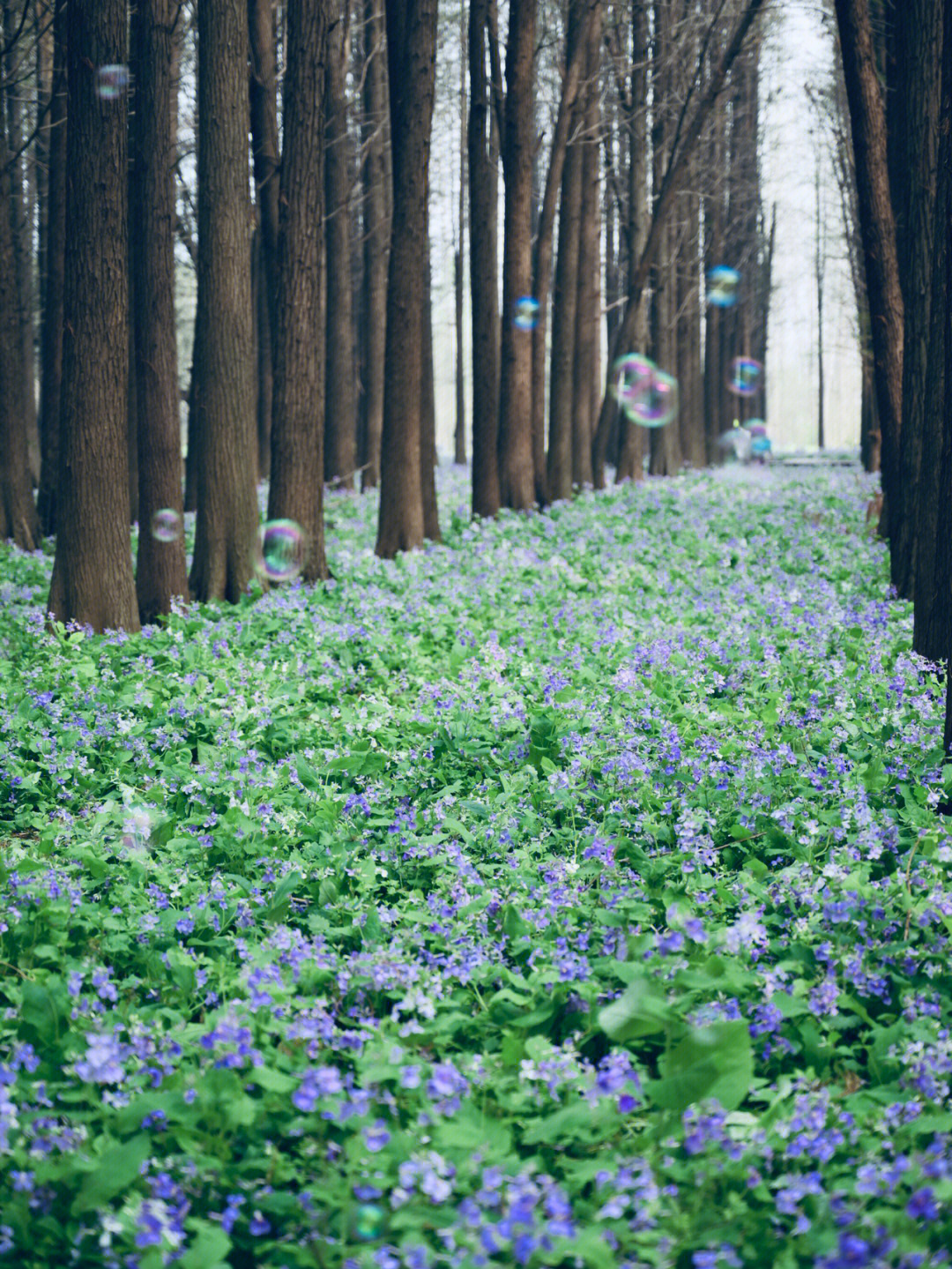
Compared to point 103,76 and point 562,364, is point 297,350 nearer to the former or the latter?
point 103,76

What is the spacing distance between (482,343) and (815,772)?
11.5 metres

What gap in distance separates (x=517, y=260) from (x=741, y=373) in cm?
2094

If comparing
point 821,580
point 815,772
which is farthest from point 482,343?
point 815,772

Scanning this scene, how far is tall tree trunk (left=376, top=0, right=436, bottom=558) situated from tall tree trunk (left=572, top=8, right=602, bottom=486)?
17.9ft

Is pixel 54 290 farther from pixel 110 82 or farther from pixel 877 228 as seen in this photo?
pixel 877 228

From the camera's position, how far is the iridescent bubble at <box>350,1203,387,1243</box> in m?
2.21

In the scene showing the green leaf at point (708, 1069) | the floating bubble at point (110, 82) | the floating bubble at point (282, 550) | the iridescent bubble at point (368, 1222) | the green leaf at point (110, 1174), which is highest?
the floating bubble at point (110, 82)

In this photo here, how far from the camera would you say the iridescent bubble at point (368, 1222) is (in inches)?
87.2

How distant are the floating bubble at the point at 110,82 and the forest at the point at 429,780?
24 mm

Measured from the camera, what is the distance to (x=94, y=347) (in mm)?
7652

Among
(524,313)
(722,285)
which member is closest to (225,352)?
(524,313)

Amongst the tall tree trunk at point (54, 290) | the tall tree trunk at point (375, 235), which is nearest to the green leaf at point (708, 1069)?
the tall tree trunk at point (54, 290)

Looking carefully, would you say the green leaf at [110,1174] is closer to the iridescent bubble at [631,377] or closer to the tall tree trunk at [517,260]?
the tall tree trunk at [517,260]

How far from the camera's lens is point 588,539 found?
41.1 ft
